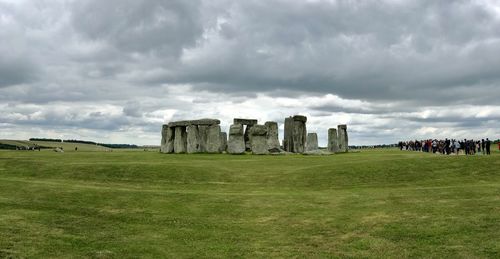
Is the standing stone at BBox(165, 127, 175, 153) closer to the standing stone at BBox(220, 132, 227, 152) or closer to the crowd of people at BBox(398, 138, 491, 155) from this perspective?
the standing stone at BBox(220, 132, 227, 152)

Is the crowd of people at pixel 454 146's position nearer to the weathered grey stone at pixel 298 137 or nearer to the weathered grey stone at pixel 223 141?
the weathered grey stone at pixel 298 137

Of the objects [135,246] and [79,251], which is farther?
[135,246]

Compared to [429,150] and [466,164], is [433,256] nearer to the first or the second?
[466,164]

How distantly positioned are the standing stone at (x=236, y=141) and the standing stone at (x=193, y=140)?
3327 mm

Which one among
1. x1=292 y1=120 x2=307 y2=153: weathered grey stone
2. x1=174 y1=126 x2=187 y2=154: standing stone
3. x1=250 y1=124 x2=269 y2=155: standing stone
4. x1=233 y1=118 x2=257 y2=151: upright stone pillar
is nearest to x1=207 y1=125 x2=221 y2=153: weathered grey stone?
x1=233 y1=118 x2=257 y2=151: upright stone pillar

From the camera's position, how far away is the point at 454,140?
3981 cm

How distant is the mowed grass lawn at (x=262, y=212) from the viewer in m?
12.1

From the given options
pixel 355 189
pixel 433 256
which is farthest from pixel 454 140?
pixel 433 256

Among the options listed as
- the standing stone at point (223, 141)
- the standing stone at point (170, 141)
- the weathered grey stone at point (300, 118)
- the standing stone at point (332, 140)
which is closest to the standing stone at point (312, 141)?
the standing stone at point (332, 140)

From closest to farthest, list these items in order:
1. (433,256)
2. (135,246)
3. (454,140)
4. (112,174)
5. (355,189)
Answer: (433,256), (135,246), (355,189), (112,174), (454,140)

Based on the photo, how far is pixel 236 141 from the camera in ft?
144

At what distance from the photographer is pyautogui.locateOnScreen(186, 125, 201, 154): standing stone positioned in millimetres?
44969

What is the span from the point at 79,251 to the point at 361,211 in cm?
957

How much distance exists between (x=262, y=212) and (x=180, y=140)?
101 feet
